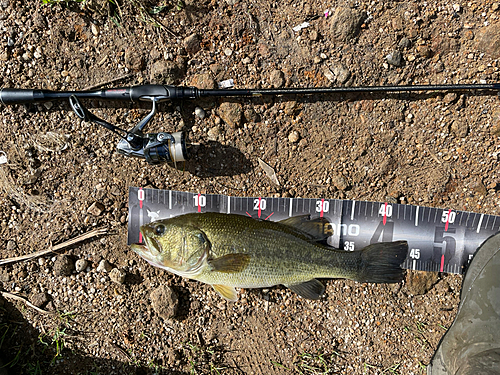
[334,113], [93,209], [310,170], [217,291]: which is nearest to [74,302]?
[93,209]

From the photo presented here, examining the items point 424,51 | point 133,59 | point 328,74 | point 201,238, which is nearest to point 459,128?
point 424,51

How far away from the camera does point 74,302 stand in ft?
11.5

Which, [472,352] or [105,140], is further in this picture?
[105,140]

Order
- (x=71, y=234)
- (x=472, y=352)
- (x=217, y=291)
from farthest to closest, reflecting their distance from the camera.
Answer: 1. (x=71, y=234)
2. (x=217, y=291)
3. (x=472, y=352)

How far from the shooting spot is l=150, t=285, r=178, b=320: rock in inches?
134

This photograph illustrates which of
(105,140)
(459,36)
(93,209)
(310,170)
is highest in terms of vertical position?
(459,36)

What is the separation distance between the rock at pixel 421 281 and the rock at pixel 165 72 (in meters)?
3.49

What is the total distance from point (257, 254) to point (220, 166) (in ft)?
3.63

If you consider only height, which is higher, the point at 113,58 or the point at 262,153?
the point at 113,58

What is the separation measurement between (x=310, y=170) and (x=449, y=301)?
86.3 inches

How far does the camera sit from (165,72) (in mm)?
3402

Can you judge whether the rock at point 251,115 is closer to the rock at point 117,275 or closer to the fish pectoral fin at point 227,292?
the fish pectoral fin at point 227,292

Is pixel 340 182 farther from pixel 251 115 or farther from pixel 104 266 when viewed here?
pixel 104 266

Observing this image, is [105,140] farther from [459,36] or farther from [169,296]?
[459,36]
